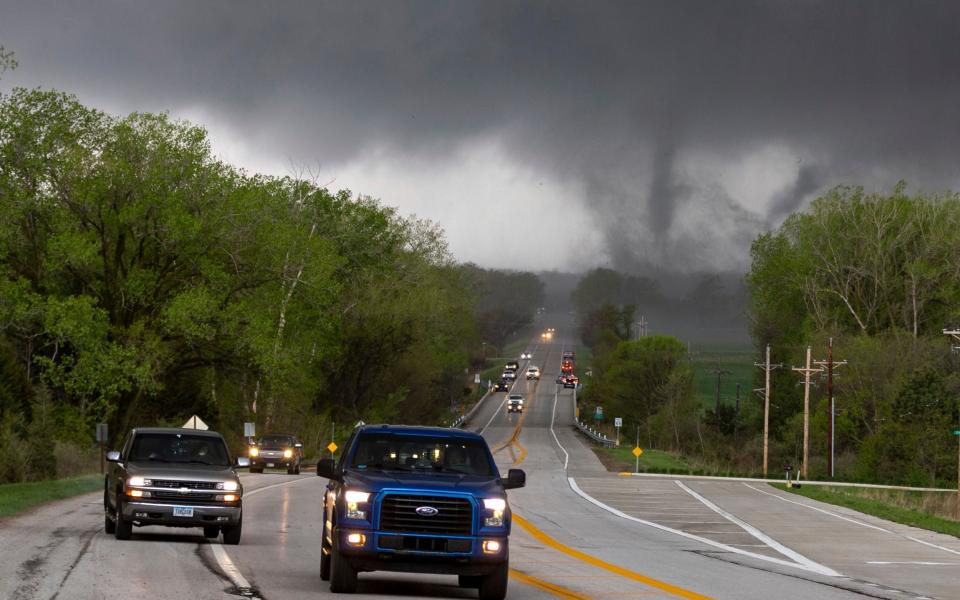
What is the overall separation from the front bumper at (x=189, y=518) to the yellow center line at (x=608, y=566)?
17.8 ft

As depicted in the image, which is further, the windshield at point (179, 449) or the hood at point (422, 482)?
the windshield at point (179, 449)

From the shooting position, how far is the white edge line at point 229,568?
13882mm

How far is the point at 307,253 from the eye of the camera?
192ft

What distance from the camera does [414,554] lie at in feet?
42.7

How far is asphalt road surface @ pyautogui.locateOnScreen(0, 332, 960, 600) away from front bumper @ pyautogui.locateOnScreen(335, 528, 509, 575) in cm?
60

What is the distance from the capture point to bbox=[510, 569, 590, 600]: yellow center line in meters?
14.2

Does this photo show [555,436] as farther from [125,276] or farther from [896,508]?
[896,508]

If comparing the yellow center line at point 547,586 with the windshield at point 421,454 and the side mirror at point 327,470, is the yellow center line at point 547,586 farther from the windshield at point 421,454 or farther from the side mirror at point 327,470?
the side mirror at point 327,470

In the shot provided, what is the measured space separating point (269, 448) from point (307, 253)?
904 centimetres

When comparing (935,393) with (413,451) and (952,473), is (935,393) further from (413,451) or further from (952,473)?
(413,451)

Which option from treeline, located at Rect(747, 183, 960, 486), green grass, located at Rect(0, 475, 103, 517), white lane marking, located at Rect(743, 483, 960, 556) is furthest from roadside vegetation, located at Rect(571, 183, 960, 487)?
green grass, located at Rect(0, 475, 103, 517)

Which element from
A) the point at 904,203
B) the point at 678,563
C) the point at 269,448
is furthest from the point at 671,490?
the point at 904,203

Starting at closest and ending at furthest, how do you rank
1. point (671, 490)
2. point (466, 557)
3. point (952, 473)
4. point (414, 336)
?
point (466, 557), point (671, 490), point (952, 473), point (414, 336)

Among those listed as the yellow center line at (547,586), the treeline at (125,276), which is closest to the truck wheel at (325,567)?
the yellow center line at (547,586)
